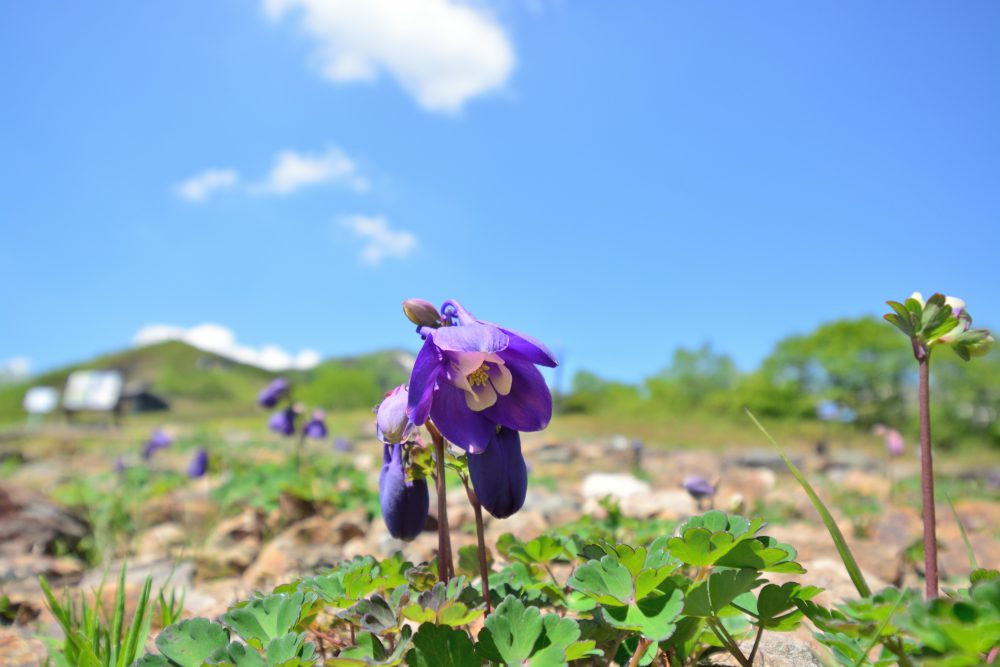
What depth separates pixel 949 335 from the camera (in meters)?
1.31

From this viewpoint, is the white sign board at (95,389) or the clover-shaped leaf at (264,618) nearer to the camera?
the clover-shaped leaf at (264,618)

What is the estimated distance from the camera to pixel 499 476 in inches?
52.3

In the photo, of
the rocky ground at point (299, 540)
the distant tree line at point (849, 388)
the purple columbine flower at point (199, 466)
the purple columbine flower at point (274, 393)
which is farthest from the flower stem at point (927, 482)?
the distant tree line at point (849, 388)

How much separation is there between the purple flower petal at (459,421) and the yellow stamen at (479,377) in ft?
0.10

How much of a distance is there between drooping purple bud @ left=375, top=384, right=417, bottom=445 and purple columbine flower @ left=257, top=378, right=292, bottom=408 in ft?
14.3

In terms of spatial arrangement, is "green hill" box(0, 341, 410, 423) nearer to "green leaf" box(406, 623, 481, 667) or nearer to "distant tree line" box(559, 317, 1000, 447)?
"distant tree line" box(559, 317, 1000, 447)

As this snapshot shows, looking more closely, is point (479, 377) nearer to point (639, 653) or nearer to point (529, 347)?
point (529, 347)

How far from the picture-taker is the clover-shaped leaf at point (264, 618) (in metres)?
1.28

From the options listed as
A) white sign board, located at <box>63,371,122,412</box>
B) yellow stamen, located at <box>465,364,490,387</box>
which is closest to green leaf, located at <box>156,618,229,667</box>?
yellow stamen, located at <box>465,364,490,387</box>

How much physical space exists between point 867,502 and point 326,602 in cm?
696

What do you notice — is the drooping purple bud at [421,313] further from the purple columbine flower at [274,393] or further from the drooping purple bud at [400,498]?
the purple columbine flower at [274,393]

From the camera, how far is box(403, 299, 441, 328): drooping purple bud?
1.38 metres

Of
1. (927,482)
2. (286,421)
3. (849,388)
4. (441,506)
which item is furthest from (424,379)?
(849,388)

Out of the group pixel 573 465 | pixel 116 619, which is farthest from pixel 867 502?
pixel 116 619
